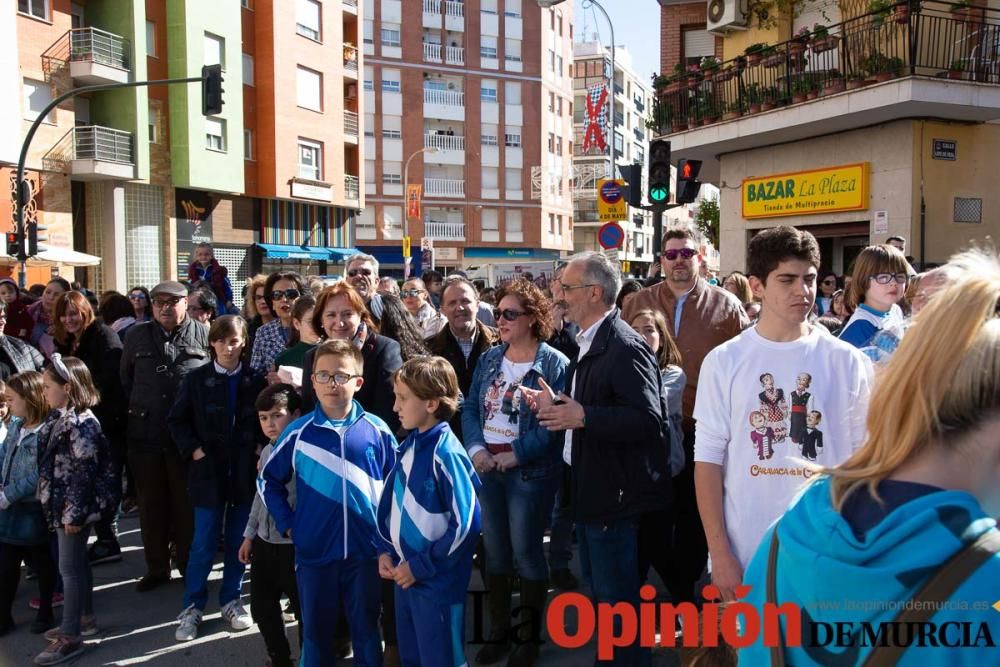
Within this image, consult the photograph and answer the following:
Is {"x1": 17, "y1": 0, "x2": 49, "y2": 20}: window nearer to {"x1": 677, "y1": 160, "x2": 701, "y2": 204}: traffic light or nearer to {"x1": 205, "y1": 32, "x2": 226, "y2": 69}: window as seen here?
{"x1": 205, "y1": 32, "x2": 226, "y2": 69}: window

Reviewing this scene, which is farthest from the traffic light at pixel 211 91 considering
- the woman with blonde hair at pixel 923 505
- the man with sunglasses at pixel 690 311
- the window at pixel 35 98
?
the woman with blonde hair at pixel 923 505

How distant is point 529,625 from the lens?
436 centimetres

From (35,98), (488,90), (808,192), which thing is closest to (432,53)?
(488,90)

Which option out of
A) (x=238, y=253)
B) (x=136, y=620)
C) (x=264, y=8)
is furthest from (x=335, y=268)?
(x=136, y=620)

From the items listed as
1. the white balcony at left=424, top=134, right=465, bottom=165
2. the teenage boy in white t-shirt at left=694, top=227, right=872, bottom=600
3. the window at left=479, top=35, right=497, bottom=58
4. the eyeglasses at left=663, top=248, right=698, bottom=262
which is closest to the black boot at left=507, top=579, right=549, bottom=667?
the teenage boy in white t-shirt at left=694, top=227, right=872, bottom=600

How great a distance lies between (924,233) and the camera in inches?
535

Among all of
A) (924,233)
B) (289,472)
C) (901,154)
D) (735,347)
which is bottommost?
(289,472)

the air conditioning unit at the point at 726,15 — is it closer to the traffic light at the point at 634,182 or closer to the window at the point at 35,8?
the traffic light at the point at 634,182

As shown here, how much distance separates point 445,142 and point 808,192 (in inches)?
1663

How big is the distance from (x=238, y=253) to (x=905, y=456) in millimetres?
31664

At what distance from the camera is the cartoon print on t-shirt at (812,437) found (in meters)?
2.87

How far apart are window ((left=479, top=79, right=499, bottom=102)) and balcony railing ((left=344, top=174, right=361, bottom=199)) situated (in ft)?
69.0

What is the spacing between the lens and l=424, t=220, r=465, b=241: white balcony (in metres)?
55.2

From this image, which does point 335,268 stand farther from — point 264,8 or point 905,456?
point 905,456
